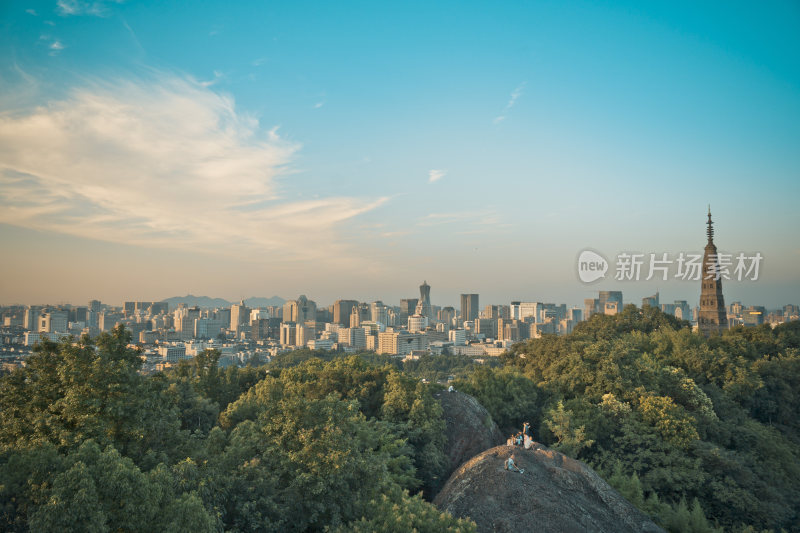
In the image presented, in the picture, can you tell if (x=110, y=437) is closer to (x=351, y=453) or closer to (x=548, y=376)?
(x=351, y=453)

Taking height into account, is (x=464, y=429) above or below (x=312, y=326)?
above

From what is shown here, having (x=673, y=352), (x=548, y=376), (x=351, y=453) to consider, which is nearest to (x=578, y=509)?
(x=351, y=453)

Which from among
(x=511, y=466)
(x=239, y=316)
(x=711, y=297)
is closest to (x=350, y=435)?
(x=511, y=466)

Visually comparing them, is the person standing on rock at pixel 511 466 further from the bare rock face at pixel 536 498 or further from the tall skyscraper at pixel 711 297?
the tall skyscraper at pixel 711 297

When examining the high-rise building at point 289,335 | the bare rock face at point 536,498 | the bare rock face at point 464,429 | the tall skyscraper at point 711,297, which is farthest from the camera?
the high-rise building at point 289,335

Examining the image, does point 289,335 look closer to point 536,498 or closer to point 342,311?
point 342,311

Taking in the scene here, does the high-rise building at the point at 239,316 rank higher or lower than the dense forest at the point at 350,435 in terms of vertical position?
lower

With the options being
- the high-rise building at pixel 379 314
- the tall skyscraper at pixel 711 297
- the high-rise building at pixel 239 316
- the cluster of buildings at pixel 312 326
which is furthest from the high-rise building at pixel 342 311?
the tall skyscraper at pixel 711 297
